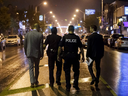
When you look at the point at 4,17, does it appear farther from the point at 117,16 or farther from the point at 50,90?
the point at 50,90

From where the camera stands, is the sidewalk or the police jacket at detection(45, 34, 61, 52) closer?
the sidewalk

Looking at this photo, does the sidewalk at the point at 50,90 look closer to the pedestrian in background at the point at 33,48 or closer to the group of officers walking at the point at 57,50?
the group of officers walking at the point at 57,50

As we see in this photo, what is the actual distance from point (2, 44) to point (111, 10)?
43.5 m

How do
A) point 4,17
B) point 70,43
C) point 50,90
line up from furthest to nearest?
point 4,17 → point 50,90 → point 70,43

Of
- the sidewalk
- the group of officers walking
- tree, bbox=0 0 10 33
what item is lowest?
the sidewalk

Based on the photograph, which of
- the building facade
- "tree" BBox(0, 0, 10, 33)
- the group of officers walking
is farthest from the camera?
the building facade

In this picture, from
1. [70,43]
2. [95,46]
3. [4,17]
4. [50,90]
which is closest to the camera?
[70,43]

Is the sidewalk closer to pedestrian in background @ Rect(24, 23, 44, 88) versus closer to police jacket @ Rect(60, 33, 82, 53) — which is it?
pedestrian in background @ Rect(24, 23, 44, 88)

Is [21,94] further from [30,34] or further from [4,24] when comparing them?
[4,24]

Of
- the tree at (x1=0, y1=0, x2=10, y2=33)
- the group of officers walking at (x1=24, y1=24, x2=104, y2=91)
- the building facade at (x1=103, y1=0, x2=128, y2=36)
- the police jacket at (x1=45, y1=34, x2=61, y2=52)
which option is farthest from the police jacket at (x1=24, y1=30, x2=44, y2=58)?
the building facade at (x1=103, y1=0, x2=128, y2=36)

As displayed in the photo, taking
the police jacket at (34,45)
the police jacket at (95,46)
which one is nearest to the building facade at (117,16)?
the police jacket at (95,46)

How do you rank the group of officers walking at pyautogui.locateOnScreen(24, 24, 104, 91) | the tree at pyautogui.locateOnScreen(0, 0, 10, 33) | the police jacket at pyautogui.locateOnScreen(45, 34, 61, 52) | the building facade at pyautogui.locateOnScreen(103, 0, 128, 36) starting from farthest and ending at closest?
the building facade at pyautogui.locateOnScreen(103, 0, 128, 36), the tree at pyautogui.locateOnScreen(0, 0, 10, 33), the police jacket at pyautogui.locateOnScreen(45, 34, 61, 52), the group of officers walking at pyautogui.locateOnScreen(24, 24, 104, 91)

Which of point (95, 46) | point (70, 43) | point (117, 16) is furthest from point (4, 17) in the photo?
point (70, 43)

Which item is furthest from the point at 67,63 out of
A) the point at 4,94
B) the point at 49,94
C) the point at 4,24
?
the point at 4,24
